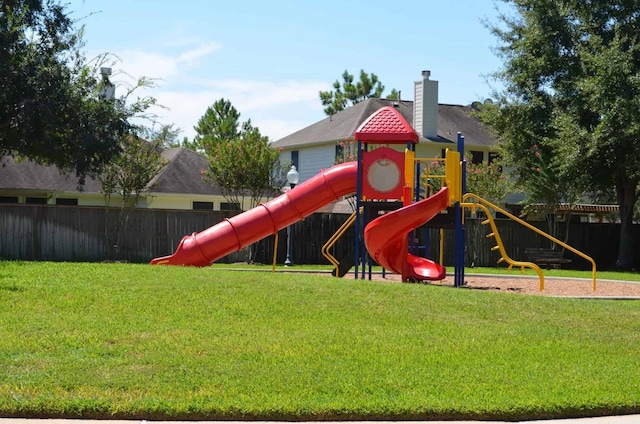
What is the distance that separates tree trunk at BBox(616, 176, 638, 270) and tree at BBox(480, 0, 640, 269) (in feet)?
0.13

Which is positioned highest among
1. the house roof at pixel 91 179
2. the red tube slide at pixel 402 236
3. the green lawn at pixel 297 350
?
the house roof at pixel 91 179

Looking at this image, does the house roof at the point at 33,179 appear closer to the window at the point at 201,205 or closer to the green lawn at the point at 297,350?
the window at the point at 201,205

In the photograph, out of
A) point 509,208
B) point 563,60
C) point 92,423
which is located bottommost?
point 92,423

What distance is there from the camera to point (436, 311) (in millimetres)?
13133

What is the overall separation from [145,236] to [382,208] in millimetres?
12514

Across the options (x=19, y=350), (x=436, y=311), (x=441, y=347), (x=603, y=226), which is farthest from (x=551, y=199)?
(x=19, y=350)

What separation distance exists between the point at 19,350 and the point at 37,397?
1.76 metres

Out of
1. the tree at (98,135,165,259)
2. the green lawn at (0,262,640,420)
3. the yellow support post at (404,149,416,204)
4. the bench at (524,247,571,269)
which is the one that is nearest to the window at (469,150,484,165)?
the bench at (524,247,571,269)

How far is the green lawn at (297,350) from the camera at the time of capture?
8023mm

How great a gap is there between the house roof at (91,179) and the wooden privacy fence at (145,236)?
191 inches

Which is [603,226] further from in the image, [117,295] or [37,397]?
[37,397]

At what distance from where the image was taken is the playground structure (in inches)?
746

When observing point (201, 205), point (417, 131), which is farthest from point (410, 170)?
point (201, 205)

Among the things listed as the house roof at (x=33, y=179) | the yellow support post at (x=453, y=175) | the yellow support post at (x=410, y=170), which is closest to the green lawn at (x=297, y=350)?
the yellow support post at (x=453, y=175)
